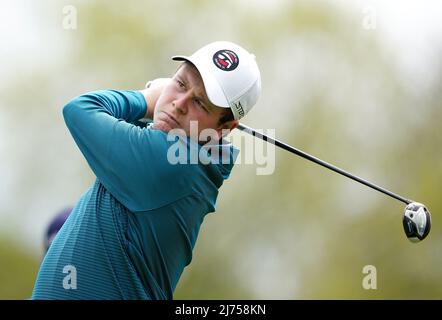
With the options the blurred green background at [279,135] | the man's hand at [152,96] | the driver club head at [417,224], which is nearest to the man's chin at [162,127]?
the man's hand at [152,96]

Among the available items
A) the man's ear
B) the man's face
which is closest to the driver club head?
the man's ear

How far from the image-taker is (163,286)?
2.53 meters

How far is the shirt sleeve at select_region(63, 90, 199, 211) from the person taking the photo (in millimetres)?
2404

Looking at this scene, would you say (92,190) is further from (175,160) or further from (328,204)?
(328,204)

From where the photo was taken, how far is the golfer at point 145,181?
238cm

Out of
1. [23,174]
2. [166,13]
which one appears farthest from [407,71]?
[23,174]

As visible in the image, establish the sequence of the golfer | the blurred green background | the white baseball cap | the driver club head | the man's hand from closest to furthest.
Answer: the golfer
the white baseball cap
the man's hand
the driver club head
the blurred green background

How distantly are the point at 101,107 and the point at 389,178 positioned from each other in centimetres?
696

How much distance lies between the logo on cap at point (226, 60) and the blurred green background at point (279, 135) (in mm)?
6070

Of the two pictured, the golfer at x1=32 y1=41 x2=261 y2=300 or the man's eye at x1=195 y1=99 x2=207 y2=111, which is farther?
the man's eye at x1=195 y1=99 x2=207 y2=111

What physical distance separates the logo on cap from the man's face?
2.4 inches

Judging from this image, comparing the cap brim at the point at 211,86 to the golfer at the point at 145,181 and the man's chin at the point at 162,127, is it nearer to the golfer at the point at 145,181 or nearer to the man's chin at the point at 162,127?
the golfer at the point at 145,181

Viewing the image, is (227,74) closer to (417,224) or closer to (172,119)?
(172,119)

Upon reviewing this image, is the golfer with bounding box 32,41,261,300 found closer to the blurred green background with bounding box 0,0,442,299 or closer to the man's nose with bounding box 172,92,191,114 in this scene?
the man's nose with bounding box 172,92,191,114
